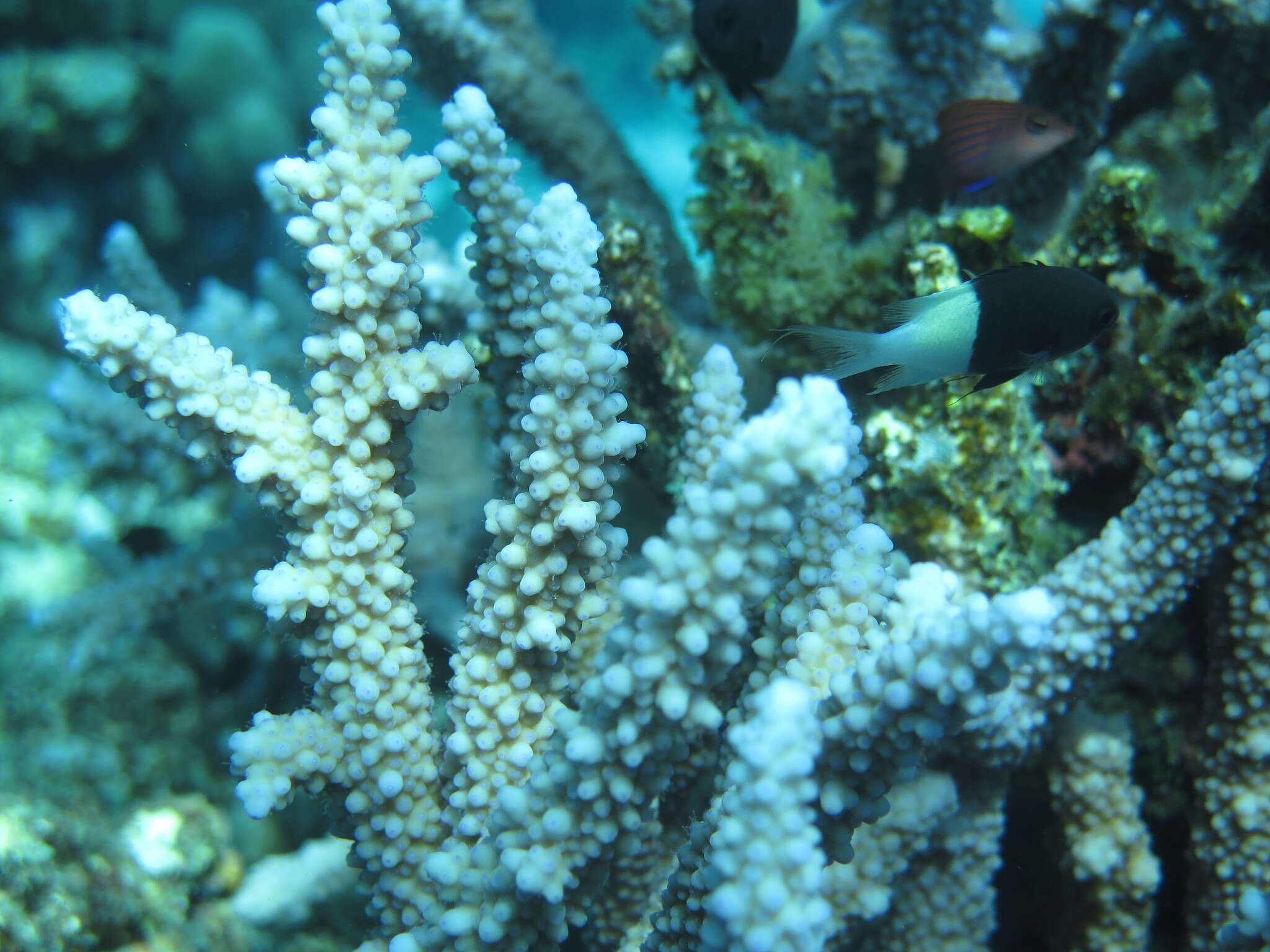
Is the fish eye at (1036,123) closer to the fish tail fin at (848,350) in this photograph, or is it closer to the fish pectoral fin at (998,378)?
the fish pectoral fin at (998,378)

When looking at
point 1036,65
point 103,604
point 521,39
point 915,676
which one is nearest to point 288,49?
point 521,39

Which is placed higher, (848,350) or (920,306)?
(920,306)

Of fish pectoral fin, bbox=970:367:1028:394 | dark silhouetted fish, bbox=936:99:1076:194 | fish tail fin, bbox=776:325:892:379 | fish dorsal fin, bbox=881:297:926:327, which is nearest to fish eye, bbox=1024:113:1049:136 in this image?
dark silhouetted fish, bbox=936:99:1076:194

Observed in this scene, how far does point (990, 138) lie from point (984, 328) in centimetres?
163

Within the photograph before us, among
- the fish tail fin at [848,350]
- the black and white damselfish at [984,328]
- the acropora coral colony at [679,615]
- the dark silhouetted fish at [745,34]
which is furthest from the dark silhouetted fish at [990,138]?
the fish tail fin at [848,350]

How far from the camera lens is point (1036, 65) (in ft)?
12.6

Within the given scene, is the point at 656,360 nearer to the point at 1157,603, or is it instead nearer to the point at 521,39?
the point at 1157,603

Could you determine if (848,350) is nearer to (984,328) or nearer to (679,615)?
(984,328)

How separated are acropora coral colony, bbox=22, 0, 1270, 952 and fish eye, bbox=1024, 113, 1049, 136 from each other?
29.3 inches

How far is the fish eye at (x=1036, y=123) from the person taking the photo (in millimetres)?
3242

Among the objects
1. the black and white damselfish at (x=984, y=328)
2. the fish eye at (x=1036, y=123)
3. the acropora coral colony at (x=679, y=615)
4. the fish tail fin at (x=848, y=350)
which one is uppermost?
the fish eye at (x=1036, y=123)

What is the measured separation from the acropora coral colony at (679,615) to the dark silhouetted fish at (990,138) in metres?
0.52

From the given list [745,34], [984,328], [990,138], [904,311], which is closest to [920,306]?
[904,311]

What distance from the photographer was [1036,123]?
326 cm
